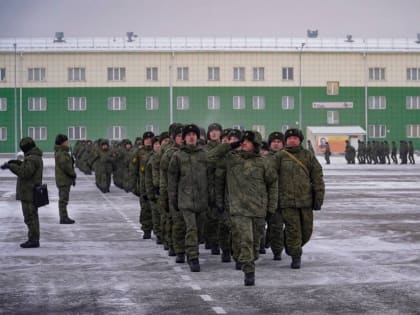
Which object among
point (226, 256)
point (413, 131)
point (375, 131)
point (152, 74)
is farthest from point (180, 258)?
point (413, 131)

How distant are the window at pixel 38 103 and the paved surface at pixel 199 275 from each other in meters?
68.5

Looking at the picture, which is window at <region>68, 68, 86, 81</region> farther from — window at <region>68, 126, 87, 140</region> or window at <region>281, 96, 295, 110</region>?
window at <region>281, 96, 295, 110</region>

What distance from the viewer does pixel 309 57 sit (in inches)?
3472

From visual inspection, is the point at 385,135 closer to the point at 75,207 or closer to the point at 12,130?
the point at 12,130

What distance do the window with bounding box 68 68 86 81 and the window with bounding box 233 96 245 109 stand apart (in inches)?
515

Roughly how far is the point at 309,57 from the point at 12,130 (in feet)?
85.9

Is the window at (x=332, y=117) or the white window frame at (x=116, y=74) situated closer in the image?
the white window frame at (x=116, y=74)

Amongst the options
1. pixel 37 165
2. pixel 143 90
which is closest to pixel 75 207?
pixel 37 165

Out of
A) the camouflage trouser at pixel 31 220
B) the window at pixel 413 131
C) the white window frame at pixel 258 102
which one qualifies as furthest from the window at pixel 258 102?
the camouflage trouser at pixel 31 220

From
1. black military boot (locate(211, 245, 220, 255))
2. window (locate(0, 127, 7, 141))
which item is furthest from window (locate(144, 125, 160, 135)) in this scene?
black military boot (locate(211, 245, 220, 255))

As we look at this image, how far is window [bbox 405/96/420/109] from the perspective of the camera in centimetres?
9144

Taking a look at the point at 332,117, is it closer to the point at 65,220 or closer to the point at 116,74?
the point at 116,74

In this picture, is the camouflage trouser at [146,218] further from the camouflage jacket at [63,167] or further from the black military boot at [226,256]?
the camouflage jacket at [63,167]

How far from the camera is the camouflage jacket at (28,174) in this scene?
635 inches
